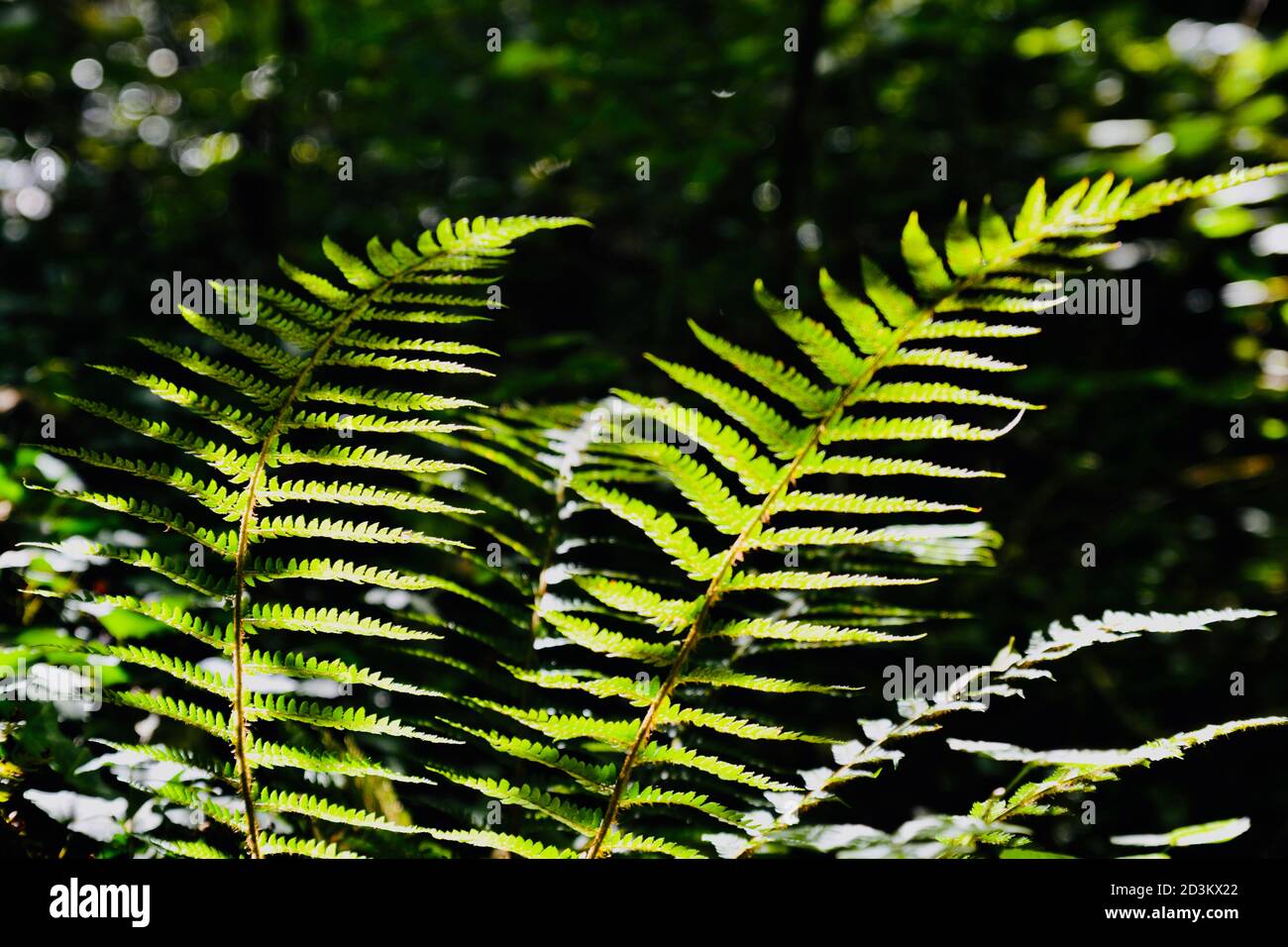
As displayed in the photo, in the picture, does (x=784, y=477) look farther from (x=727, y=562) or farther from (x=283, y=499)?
(x=283, y=499)

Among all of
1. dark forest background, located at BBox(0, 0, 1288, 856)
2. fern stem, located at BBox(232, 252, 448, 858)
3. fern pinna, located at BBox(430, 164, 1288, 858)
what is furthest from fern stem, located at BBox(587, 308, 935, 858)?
dark forest background, located at BBox(0, 0, 1288, 856)

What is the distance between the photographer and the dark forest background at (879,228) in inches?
73.6

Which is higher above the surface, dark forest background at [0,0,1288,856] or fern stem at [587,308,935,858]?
dark forest background at [0,0,1288,856]

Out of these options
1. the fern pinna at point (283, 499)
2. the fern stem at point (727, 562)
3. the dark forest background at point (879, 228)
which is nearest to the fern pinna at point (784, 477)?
the fern stem at point (727, 562)

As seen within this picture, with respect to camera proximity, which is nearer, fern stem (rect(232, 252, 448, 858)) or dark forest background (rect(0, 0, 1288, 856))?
fern stem (rect(232, 252, 448, 858))

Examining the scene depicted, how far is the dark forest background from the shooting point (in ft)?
6.13

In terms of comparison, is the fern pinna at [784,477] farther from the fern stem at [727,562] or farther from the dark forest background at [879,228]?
the dark forest background at [879,228]

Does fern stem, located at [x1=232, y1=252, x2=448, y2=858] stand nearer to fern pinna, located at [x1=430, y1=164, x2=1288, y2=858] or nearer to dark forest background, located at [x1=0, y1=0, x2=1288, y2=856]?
fern pinna, located at [x1=430, y1=164, x2=1288, y2=858]

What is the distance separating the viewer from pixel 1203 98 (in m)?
Answer: 2.66

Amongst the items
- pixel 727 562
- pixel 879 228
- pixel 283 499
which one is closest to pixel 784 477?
pixel 727 562

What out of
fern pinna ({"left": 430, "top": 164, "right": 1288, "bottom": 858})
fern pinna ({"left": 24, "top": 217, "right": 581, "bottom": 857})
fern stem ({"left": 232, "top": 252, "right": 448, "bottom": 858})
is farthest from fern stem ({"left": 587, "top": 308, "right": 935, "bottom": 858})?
fern stem ({"left": 232, "top": 252, "right": 448, "bottom": 858})

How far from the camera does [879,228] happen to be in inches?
103
